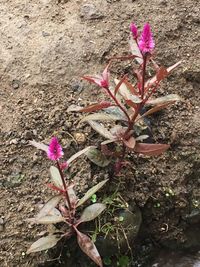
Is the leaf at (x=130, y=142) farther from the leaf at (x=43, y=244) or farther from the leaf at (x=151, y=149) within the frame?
the leaf at (x=43, y=244)

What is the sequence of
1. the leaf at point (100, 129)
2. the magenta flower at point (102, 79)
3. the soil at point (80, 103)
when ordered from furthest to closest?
1. the soil at point (80, 103)
2. the leaf at point (100, 129)
3. the magenta flower at point (102, 79)

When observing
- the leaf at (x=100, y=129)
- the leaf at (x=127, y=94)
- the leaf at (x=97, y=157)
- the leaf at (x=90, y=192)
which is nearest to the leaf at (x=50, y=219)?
the leaf at (x=90, y=192)

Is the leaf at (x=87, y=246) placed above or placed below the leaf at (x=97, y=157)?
below

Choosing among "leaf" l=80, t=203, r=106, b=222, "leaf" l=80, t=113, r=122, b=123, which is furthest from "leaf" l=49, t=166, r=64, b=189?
"leaf" l=80, t=113, r=122, b=123

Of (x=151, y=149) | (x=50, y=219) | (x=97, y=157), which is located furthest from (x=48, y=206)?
(x=151, y=149)

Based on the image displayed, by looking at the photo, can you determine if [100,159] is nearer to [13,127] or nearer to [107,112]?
[107,112]

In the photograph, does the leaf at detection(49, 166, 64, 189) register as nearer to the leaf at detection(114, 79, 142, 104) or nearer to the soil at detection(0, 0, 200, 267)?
the soil at detection(0, 0, 200, 267)
